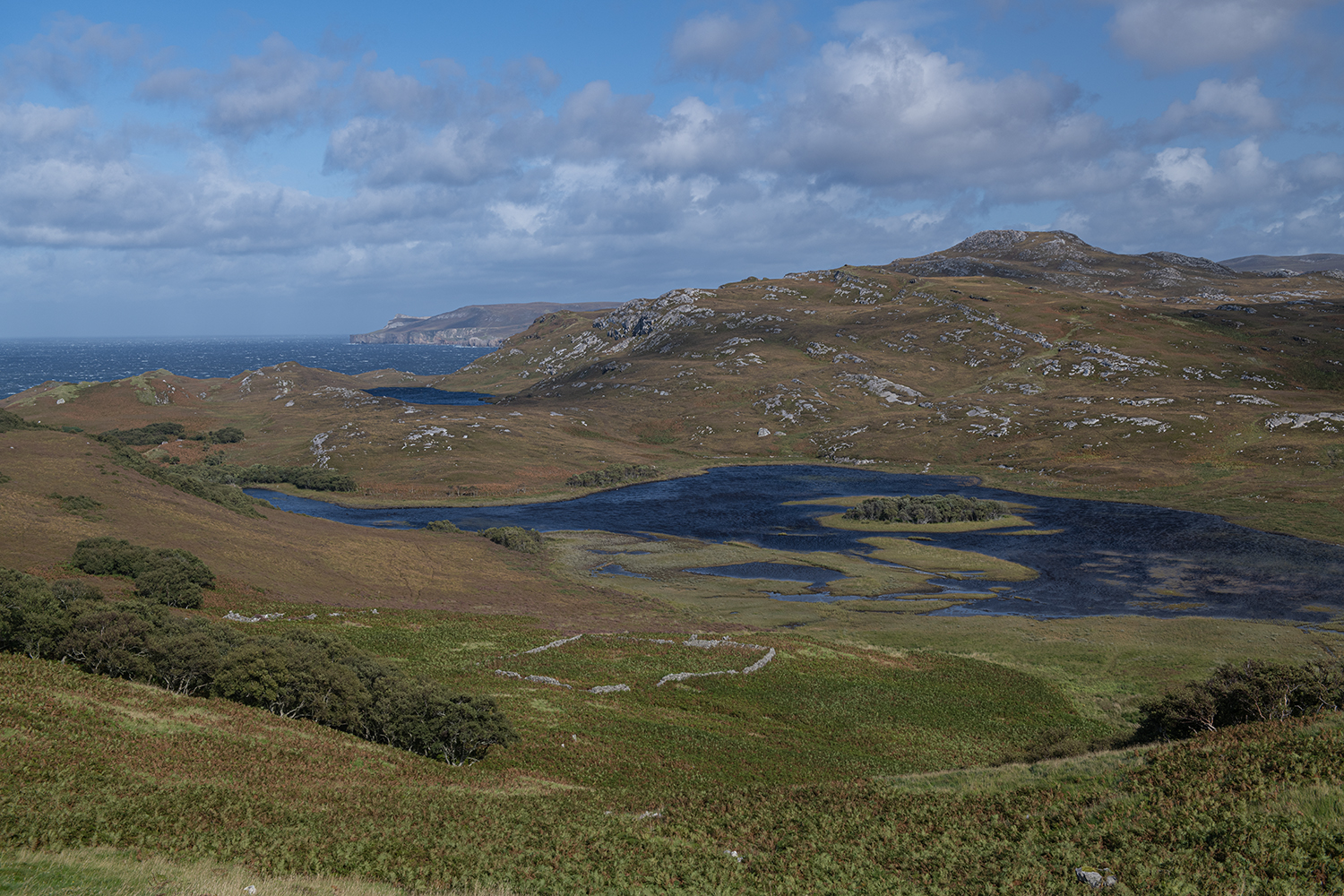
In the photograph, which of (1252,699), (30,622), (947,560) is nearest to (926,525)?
(947,560)

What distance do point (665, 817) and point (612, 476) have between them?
131 meters

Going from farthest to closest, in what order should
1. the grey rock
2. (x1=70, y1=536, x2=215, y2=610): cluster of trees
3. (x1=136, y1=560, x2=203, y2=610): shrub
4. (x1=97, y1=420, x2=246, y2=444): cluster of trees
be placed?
(x1=97, y1=420, x2=246, y2=444): cluster of trees
(x1=70, y1=536, x2=215, y2=610): cluster of trees
(x1=136, y1=560, x2=203, y2=610): shrub
the grey rock

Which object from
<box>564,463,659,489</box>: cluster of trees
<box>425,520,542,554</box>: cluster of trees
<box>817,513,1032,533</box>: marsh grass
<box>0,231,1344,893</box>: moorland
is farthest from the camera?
<box>564,463,659,489</box>: cluster of trees

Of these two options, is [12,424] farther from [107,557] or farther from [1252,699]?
[1252,699]

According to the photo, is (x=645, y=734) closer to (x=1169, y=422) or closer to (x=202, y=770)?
(x=202, y=770)

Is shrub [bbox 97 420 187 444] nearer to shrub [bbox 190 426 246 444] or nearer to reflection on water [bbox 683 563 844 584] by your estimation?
shrub [bbox 190 426 246 444]

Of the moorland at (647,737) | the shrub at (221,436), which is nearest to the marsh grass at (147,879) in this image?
the moorland at (647,737)

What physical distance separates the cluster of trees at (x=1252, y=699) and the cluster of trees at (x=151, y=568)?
6199 cm

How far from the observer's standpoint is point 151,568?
190ft

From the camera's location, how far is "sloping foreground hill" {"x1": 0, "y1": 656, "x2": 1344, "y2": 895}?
20406mm

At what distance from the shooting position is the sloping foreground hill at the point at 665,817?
20406mm

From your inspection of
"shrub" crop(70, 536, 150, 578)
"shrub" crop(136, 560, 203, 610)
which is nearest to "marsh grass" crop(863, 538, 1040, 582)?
"shrub" crop(136, 560, 203, 610)

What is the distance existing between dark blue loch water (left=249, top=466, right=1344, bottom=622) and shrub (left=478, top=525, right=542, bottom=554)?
12.3 meters

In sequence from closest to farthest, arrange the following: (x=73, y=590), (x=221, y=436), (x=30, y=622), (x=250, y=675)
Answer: (x=30, y=622)
(x=250, y=675)
(x=73, y=590)
(x=221, y=436)
